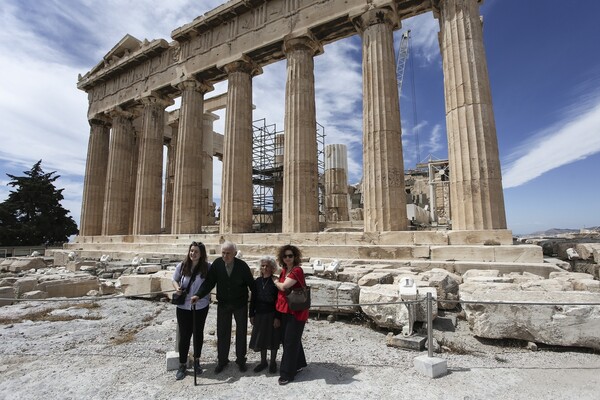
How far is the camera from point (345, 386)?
346cm

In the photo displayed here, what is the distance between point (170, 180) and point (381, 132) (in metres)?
19.5

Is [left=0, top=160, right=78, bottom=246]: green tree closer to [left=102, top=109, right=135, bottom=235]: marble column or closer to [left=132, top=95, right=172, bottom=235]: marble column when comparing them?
[left=102, top=109, right=135, bottom=235]: marble column

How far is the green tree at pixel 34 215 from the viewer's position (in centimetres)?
2836

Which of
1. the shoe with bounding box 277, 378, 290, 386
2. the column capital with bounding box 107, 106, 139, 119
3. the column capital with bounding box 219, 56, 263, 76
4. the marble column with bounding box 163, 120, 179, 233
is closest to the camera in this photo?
the shoe with bounding box 277, 378, 290, 386

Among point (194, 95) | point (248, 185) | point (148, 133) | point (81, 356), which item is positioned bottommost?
point (81, 356)

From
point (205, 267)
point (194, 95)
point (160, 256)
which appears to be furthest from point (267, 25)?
point (205, 267)

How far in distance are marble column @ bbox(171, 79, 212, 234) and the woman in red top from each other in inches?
561

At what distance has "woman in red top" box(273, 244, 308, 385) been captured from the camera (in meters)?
3.64

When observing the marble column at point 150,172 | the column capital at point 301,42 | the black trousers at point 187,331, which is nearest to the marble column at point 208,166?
the marble column at point 150,172

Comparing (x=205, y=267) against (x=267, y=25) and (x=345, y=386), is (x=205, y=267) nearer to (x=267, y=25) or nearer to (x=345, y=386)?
(x=345, y=386)

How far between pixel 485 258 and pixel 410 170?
39.4 m

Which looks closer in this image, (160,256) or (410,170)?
(160,256)

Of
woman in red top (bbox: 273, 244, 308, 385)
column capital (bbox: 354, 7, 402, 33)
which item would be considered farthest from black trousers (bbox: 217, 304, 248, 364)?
column capital (bbox: 354, 7, 402, 33)

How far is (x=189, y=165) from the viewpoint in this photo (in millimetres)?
17547
